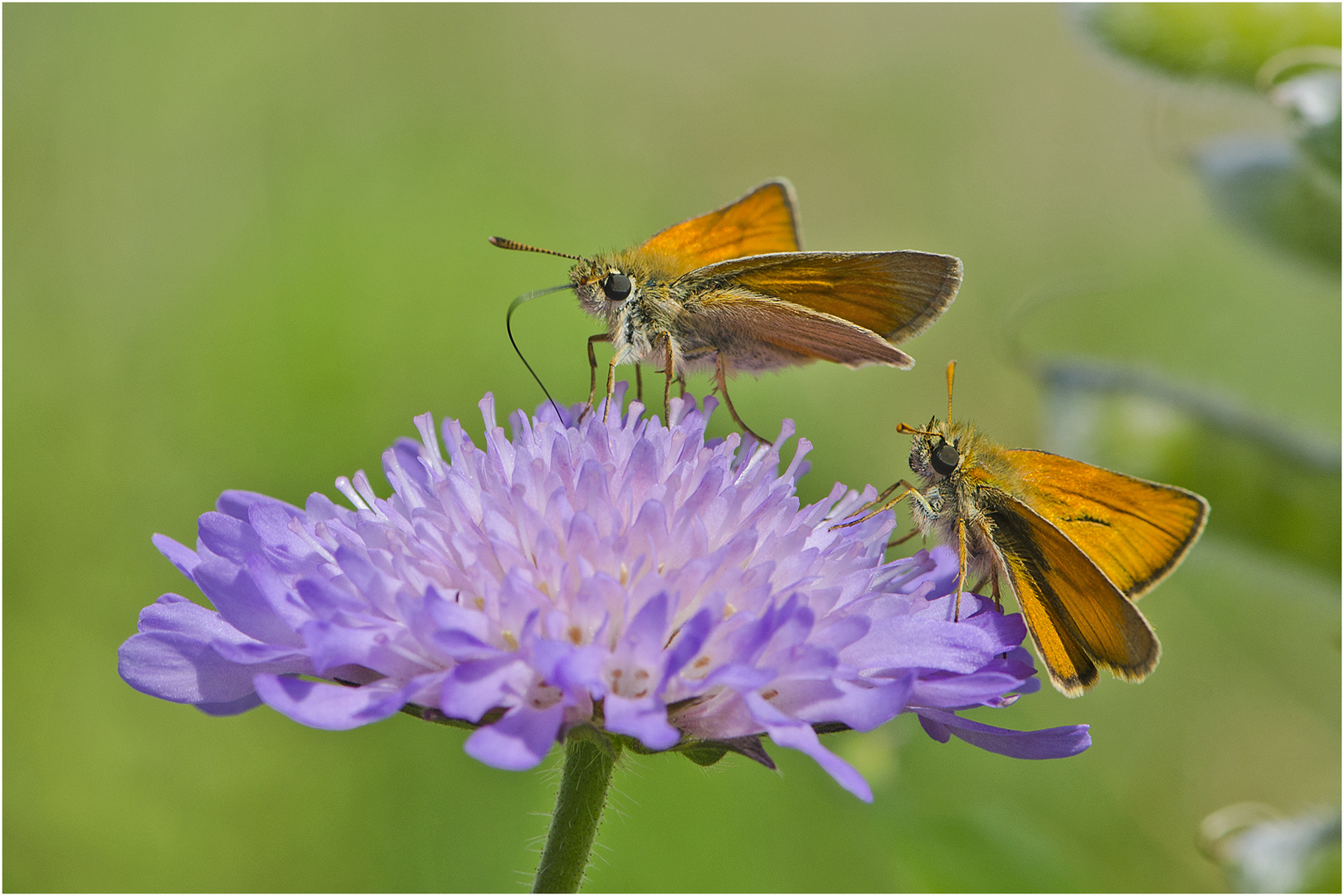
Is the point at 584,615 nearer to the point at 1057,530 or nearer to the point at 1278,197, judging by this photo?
the point at 1057,530

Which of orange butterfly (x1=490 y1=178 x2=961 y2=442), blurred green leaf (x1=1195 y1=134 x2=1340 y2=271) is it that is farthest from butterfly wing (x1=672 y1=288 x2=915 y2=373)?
blurred green leaf (x1=1195 y1=134 x2=1340 y2=271)

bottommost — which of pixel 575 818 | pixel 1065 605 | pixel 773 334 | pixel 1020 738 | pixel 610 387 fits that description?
pixel 575 818

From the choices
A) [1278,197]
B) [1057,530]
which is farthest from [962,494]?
[1278,197]

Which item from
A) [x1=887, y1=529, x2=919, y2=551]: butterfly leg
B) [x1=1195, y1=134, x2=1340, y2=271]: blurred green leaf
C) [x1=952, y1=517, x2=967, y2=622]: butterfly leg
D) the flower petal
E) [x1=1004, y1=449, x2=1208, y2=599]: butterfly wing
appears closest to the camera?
the flower petal

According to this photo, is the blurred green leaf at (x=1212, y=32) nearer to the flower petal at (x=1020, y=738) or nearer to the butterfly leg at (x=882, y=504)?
the butterfly leg at (x=882, y=504)

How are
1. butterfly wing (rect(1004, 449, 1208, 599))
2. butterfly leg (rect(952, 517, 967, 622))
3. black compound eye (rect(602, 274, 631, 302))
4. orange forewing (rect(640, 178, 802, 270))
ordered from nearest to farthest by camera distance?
butterfly leg (rect(952, 517, 967, 622)) < butterfly wing (rect(1004, 449, 1208, 599)) < black compound eye (rect(602, 274, 631, 302)) < orange forewing (rect(640, 178, 802, 270))

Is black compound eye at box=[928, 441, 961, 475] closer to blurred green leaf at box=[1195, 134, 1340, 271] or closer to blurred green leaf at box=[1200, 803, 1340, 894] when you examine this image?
blurred green leaf at box=[1200, 803, 1340, 894]
